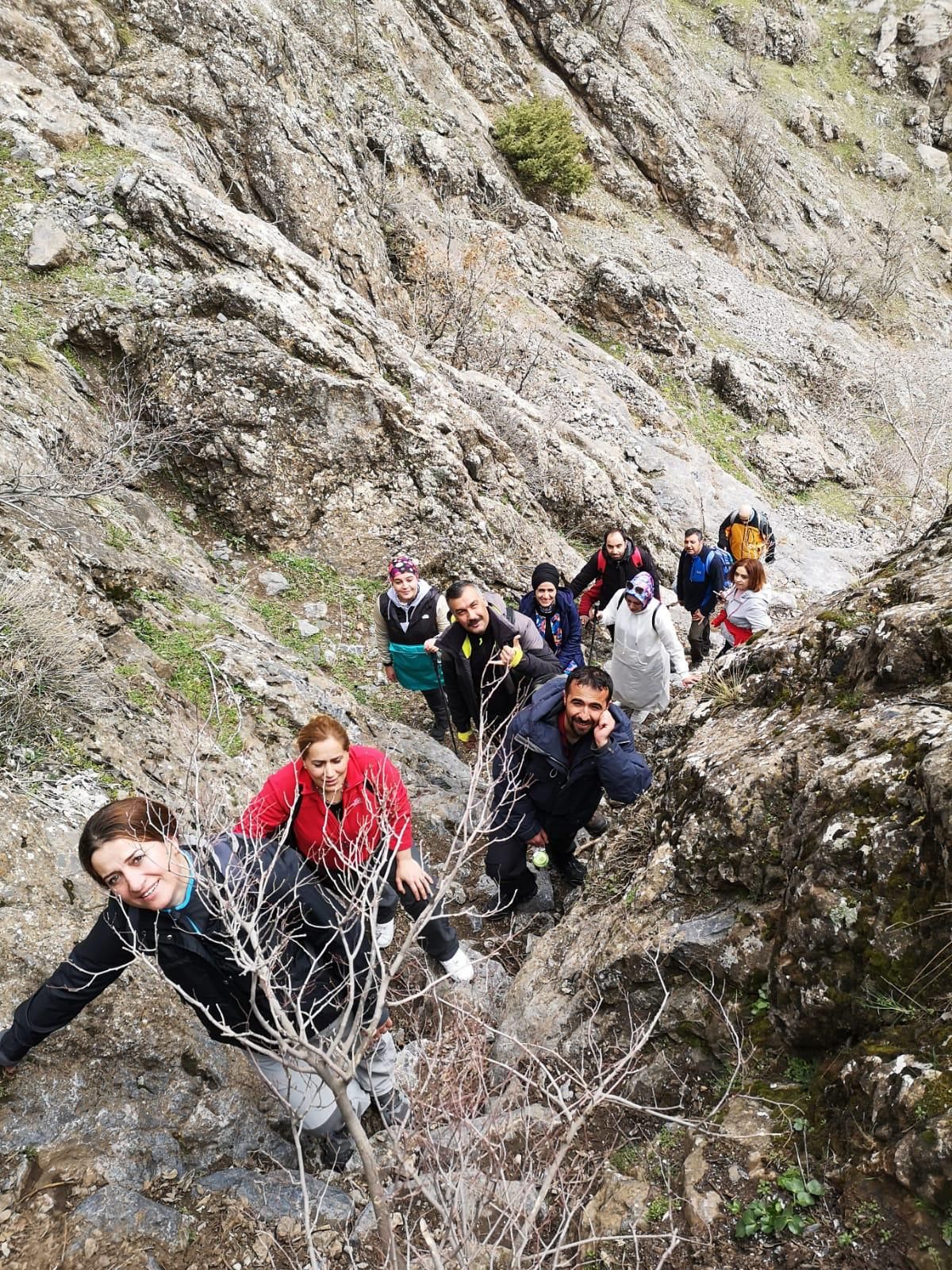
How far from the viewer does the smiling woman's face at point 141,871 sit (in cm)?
234

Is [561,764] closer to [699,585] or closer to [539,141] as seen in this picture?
[699,585]

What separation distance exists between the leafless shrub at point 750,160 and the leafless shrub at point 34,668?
30985 mm

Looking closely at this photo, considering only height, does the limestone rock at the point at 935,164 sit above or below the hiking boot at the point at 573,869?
above

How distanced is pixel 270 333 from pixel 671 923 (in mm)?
7616

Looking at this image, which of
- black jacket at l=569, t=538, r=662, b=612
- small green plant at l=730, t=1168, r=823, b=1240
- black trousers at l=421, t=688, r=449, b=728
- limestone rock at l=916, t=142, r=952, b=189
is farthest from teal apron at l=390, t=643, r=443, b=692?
limestone rock at l=916, t=142, r=952, b=189

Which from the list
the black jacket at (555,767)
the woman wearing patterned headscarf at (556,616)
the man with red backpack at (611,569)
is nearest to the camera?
the black jacket at (555,767)

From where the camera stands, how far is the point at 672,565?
35.7ft

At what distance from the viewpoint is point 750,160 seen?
27391 mm

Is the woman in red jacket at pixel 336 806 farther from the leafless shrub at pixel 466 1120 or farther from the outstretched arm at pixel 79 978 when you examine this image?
the outstretched arm at pixel 79 978

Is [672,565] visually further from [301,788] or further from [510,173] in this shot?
[510,173]

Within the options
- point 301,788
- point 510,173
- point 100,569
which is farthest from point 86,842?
point 510,173

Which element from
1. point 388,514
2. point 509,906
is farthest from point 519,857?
point 388,514

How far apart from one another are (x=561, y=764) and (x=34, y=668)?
3180 millimetres

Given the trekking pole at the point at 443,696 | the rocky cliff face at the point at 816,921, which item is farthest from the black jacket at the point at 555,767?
the trekking pole at the point at 443,696
